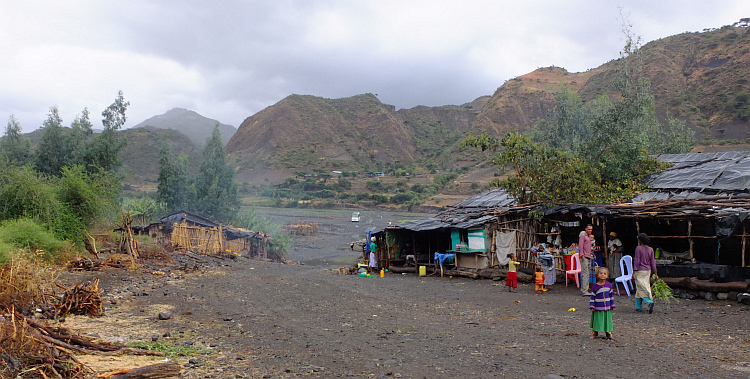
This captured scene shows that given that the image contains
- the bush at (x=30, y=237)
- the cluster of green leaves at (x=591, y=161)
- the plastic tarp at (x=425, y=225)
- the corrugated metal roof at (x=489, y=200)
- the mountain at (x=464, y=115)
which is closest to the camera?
the bush at (x=30, y=237)

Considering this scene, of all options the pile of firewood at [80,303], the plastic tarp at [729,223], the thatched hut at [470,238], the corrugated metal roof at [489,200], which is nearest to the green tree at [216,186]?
the thatched hut at [470,238]

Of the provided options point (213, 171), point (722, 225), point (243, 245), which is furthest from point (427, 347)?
point (213, 171)

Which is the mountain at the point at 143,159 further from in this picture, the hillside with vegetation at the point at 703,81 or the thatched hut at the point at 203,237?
the hillside with vegetation at the point at 703,81

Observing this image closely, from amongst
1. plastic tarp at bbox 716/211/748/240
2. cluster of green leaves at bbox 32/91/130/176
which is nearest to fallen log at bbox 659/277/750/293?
plastic tarp at bbox 716/211/748/240

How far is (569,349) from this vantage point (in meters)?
6.59

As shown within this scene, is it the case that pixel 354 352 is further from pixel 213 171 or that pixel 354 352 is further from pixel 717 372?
pixel 213 171

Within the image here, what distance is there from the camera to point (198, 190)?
4156cm

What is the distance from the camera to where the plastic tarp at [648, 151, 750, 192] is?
1395 cm

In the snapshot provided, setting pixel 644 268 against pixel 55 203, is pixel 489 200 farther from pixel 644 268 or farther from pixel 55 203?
pixel 55 203

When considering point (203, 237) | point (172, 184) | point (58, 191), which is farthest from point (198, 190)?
point (58, 191)

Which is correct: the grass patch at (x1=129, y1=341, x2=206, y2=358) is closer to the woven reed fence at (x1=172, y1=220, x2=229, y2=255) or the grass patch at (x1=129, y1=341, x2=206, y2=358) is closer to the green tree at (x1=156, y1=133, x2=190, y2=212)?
the woven reed fence at (x1=172, y1=220, x2=229, y2=255)

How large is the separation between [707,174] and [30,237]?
837 inches

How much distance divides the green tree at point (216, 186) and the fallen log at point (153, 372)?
1420 inches

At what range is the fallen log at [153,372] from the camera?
16.2 ft
